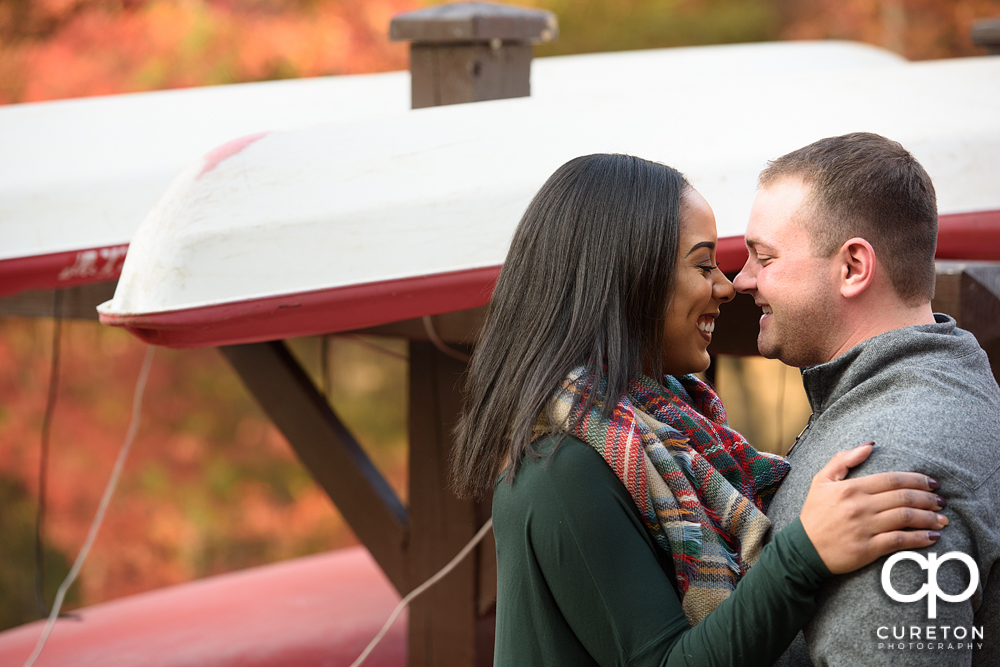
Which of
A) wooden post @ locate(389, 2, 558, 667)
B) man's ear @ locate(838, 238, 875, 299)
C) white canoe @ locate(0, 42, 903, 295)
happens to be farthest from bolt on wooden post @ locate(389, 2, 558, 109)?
man's ear @ locate(838, 238, 875, 299)

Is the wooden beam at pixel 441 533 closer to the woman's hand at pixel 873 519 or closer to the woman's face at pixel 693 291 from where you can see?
the woman's face at pixel 693 291

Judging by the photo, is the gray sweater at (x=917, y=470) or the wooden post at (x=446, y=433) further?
the wooden post at (x=446, y=433)

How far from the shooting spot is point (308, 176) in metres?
2.19

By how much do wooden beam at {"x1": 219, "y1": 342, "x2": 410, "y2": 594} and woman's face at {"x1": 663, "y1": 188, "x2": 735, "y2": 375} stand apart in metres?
2.00

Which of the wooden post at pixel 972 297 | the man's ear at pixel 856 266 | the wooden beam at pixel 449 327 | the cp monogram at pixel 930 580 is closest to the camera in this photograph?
the cp monogram at pixel 930 580

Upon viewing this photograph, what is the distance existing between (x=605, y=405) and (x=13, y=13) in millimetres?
7823

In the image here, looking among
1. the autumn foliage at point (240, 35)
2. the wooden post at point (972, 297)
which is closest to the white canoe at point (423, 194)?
the wooden post at point (972, 297)

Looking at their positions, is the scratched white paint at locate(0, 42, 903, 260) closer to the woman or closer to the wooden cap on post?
the wooden cap on post

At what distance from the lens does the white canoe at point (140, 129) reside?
9.05ft

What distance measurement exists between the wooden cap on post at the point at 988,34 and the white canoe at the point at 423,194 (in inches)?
48.2

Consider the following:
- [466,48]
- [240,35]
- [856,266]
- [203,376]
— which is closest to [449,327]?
[466,48]

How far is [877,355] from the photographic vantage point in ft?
4.44

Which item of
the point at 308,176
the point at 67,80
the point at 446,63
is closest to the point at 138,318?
the point at 308,176

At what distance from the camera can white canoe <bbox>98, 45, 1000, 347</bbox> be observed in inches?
79.2
